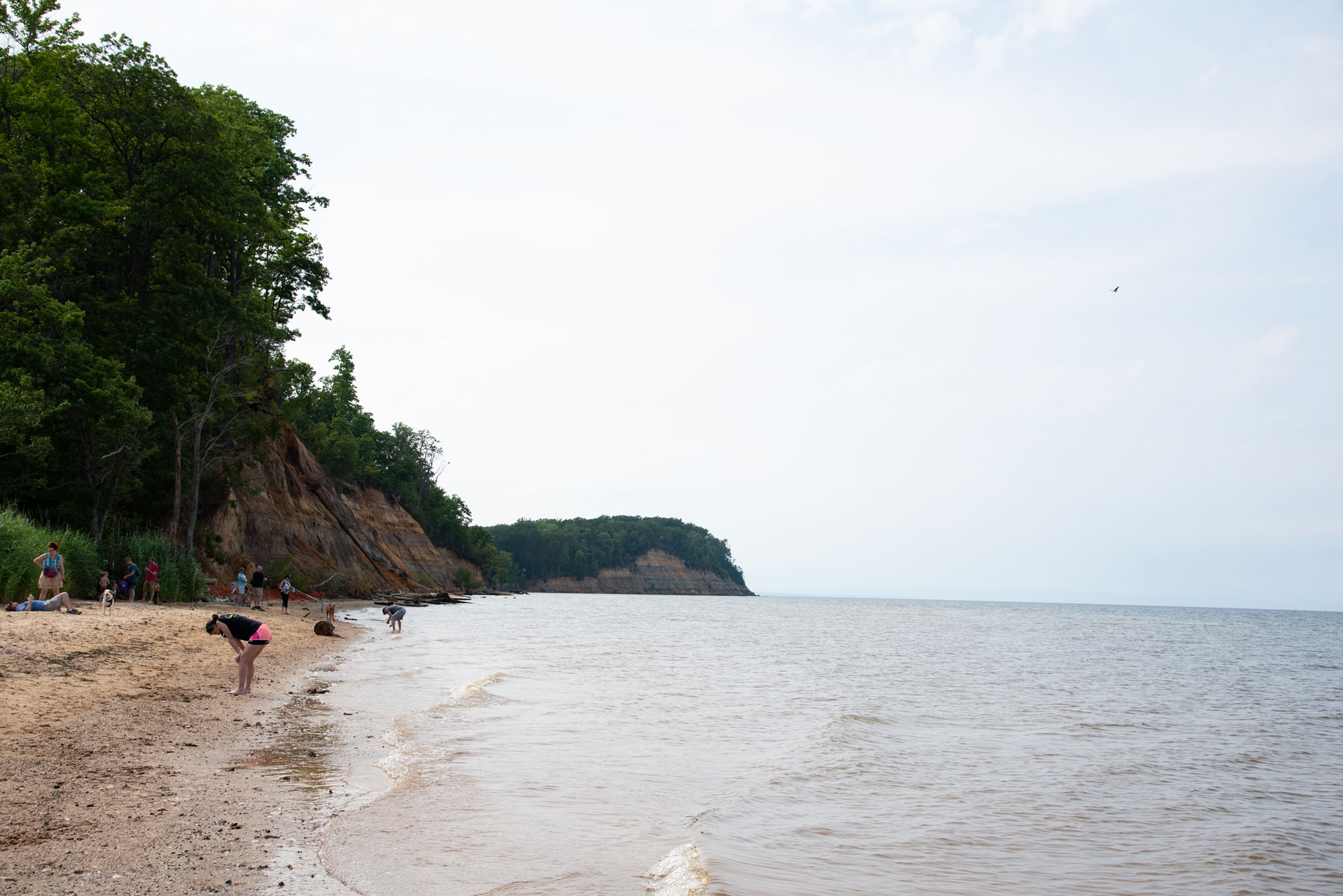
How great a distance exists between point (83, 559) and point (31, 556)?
3.27 metres

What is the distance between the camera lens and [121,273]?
3073 centimetres

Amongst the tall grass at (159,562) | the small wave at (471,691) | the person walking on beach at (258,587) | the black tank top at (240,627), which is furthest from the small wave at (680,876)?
the person walking on beach at (258,587)

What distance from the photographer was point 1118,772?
11680 mm

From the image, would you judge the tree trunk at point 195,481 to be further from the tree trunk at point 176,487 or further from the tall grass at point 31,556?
the tall grass at point 31,556

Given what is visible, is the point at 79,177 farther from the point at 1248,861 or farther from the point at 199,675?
the point at 1248,861

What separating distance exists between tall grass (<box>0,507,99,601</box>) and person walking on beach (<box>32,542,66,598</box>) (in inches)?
15.8

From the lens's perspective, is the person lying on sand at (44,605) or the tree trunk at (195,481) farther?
the tree trunk at (195,481)

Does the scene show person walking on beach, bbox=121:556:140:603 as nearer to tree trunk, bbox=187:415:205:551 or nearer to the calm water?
tree trunk, bbox=187:415:205:551

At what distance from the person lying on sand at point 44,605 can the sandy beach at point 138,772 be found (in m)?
1.37

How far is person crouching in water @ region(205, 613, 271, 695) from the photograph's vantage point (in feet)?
40.3

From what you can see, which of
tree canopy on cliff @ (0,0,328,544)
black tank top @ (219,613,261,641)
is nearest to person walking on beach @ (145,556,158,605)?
tree canopy on cliff @ (0,0,328,544)

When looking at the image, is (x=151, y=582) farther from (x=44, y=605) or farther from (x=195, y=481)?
(x=44, y=605)

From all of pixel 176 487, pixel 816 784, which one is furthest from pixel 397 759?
pixel 176 487

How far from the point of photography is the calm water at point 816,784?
6812mm
